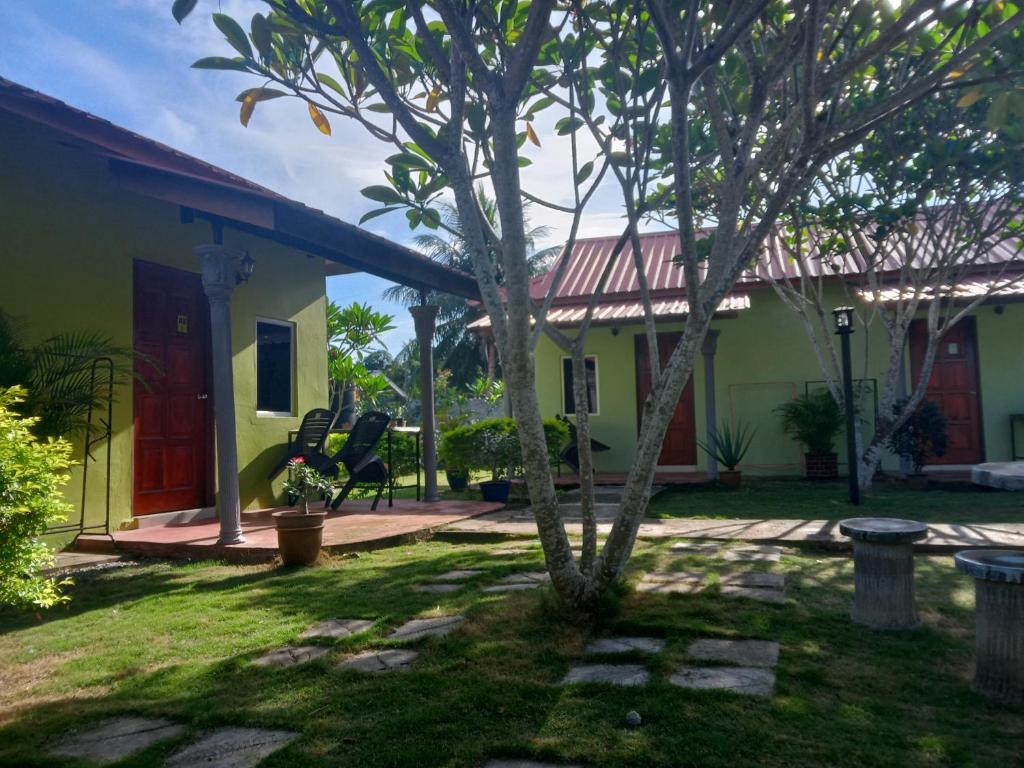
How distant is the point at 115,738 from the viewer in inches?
102

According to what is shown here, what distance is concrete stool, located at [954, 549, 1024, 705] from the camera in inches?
106

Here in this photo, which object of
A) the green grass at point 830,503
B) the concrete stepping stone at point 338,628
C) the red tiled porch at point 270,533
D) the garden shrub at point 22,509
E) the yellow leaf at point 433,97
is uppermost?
the yellow leaf at point 433,97

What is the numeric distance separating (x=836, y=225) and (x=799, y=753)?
7.44 meters

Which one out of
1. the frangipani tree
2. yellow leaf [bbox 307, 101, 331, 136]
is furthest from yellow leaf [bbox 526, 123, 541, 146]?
yellow leaf [bbox 307, 101, 331, 136]

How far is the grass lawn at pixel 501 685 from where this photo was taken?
2350mm

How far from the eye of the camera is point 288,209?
19.2ft

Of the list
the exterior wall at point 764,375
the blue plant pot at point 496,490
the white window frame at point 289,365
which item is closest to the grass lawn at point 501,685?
the white window frame at point 289,365

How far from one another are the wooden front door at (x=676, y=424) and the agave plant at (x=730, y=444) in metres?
0.56

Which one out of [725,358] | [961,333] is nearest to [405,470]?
[725,358]

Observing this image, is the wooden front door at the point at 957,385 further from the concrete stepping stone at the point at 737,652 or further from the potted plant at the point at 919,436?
the concrete stepping stone at the point at 737,652

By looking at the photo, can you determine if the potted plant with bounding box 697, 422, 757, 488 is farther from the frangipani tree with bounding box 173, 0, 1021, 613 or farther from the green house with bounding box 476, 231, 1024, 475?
the frangipani tree with bounding box 173, 0, 1021, 613

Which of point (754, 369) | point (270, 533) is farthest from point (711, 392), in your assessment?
point (270, 533)

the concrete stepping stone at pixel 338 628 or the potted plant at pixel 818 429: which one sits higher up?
the potted plant at pixel 818 429

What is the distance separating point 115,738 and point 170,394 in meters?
5.04
